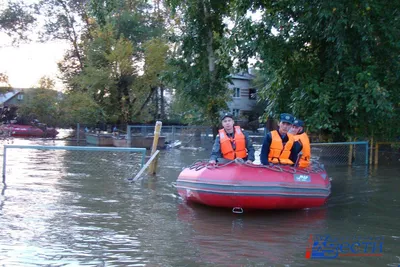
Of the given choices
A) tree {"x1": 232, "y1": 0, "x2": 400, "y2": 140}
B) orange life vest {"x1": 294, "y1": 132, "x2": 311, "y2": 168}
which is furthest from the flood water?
tree {"x1": 232, "y1": 0, "x2": 400, "y2": 140}

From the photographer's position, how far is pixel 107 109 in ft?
120

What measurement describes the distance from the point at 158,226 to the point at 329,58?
662 cm

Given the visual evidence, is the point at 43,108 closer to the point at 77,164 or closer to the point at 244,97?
the point at 244,97

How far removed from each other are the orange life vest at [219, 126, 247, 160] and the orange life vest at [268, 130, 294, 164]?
1.88ft

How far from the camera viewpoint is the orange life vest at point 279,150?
937cm

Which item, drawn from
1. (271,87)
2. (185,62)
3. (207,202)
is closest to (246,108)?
(185,62)

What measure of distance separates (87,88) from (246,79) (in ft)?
79.4

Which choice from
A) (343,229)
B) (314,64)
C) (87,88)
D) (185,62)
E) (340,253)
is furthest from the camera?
(87,88)

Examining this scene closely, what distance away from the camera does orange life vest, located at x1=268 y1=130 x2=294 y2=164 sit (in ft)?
30.8

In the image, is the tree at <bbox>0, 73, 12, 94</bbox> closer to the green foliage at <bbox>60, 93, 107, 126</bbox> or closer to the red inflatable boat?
the green foliage at <bbox>60, 93, 107, 126</bbox>

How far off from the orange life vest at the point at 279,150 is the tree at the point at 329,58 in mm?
2083

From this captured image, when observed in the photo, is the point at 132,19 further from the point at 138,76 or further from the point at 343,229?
the point at 343,229

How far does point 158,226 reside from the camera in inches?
317

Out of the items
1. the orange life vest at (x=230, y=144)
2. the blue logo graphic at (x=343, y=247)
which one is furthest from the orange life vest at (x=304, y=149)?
the blue logo graphic at (x=343, y=247)
